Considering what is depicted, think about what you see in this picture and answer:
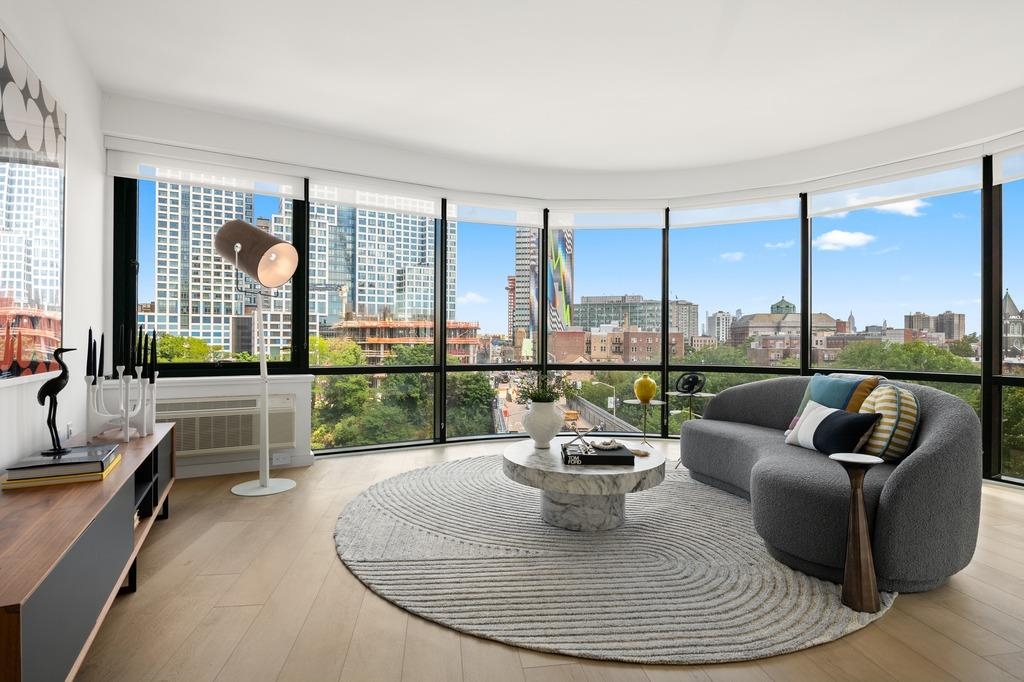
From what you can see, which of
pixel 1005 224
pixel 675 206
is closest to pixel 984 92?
pixel 1005 224

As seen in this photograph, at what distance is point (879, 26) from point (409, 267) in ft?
12.6

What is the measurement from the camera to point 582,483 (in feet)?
9.27

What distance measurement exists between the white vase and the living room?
84mm

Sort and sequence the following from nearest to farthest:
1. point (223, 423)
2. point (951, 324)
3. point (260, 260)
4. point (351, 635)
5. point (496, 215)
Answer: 1. point (351, 635)
2. point (260, 260)
3. point (223, 423)
4. point (951, 324)
5. point (496, 215)

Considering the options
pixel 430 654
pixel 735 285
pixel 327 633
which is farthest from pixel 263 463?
pixel 735 285

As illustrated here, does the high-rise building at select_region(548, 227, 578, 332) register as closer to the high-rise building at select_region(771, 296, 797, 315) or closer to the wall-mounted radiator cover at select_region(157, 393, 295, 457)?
the high-rise building at select_region(771, 296, 797, 315)

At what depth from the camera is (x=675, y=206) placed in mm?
5730

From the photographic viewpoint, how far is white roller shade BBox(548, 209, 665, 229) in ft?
19.1

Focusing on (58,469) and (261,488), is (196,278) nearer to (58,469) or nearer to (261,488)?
(261,488)

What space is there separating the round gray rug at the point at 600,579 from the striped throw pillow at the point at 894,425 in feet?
2.52

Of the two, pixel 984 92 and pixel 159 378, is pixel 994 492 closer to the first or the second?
pixel 984 92

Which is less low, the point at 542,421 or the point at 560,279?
the point at 560,279

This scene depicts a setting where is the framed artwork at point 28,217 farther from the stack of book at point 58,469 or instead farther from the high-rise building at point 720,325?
the high-rise building at point 720,325

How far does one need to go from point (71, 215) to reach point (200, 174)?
1.28 meters
